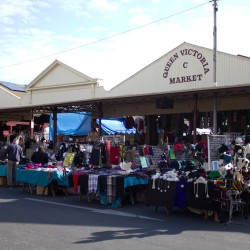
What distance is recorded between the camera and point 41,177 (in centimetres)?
1223

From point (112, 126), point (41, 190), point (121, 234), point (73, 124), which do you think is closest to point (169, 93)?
point (41, 190)

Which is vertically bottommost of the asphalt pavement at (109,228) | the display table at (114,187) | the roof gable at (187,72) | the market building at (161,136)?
the asphalt pavement at (109,228)

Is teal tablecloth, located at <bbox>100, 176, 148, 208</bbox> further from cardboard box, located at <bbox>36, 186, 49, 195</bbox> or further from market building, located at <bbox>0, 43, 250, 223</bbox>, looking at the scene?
cardboard box, located at <bbox>36, 186, 49, 195</bbox>

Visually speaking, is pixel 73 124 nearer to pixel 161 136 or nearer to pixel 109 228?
pixel 161 136

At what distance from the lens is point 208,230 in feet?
24.8

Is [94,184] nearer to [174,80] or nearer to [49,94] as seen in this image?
[174,80]

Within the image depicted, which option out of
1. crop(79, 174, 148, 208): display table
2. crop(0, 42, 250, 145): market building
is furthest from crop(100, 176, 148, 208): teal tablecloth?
crop(0, 42, 250, 145): market building

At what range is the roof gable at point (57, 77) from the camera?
2409 cm

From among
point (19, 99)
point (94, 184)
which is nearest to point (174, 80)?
point (94, 184)

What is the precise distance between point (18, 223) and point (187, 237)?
3.26 m

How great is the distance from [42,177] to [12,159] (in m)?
2.15

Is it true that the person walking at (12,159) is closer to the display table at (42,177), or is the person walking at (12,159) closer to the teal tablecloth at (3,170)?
the teal tablecloth at (3,170)

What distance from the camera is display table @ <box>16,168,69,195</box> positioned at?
11820 millimetres

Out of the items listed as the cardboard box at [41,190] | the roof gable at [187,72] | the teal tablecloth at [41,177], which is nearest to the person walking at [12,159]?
the teal tablecloth at [41,177]
